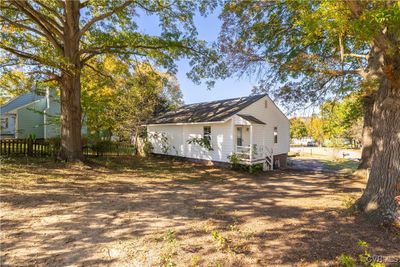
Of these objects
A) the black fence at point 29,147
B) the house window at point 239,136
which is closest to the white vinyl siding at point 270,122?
the house window at point 239,136

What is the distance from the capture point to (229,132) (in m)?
14.5

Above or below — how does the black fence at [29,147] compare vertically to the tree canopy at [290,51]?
below

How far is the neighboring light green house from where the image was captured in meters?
23.3

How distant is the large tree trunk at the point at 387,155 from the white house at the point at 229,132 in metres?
8.13

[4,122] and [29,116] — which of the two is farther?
[4,122]

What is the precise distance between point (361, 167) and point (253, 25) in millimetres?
10042

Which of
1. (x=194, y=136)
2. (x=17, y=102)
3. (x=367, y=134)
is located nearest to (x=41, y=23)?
(x=194, y=136)

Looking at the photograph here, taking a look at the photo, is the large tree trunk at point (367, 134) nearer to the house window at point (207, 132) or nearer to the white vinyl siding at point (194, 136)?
the white vinyl siding at point (194, 136)

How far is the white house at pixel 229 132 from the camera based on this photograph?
14.4 m

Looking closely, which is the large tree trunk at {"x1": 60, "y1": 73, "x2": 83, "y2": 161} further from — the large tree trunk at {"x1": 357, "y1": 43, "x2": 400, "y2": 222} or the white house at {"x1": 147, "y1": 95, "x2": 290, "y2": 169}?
the large tree trunk at {"x1": 357, "y1": 43, "x2": 400, "y2": 222}

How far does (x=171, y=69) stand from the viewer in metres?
13.7

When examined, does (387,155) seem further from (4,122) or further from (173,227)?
(4,122)

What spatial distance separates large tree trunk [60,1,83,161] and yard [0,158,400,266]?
3.62m

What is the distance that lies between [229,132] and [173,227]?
410 inches
